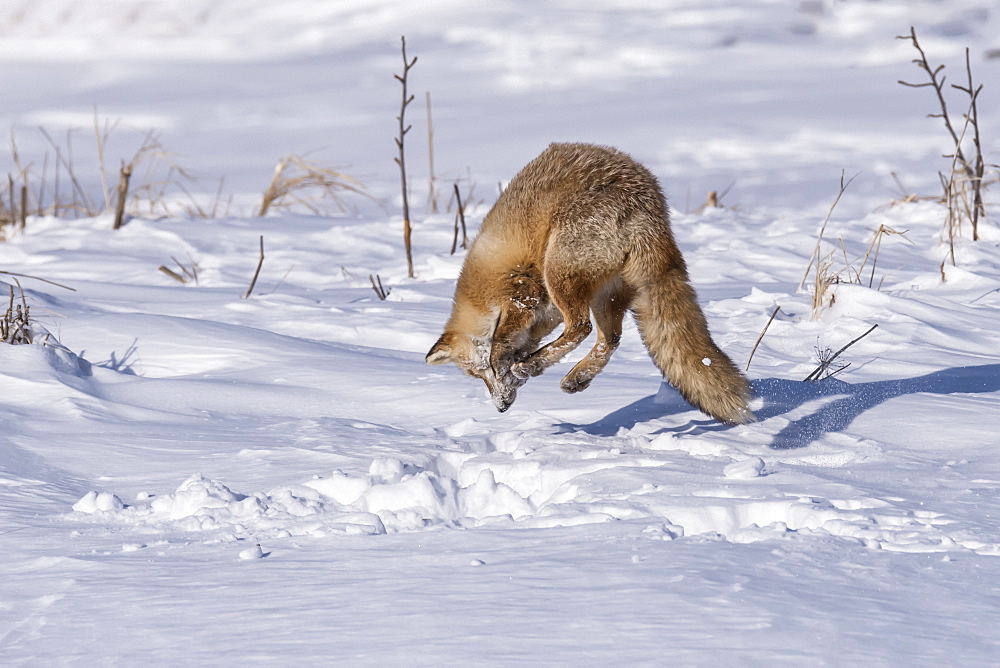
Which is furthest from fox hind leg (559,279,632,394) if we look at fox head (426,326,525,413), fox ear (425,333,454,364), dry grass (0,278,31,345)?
dry grass (0,278,31,345)

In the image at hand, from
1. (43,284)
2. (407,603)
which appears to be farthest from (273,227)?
(407,603)

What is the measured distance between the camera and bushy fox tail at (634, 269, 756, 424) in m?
3.69

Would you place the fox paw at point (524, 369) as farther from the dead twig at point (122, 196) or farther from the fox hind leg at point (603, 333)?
the dead twig at point (122, 196)

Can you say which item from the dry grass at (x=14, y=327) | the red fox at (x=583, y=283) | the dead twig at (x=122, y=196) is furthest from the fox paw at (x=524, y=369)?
the dead twig at (x=122, y=196)

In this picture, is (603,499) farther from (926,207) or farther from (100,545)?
(926,207)

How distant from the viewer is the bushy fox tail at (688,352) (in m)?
3.69

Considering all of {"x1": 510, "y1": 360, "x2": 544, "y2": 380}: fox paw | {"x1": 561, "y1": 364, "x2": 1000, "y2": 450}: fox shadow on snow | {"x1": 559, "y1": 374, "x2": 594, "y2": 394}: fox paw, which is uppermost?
{"x1": 510, "y1": 360, "x2": 544, "y2": 380}: fox paw

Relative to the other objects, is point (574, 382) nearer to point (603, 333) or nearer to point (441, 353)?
point (603, 333)

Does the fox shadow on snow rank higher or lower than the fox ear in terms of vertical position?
lower

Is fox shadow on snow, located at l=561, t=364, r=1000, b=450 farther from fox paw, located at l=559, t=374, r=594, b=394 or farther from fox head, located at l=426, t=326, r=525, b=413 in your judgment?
fox head, located at l=426, t=326, r=525, b=413

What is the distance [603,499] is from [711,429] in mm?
1149

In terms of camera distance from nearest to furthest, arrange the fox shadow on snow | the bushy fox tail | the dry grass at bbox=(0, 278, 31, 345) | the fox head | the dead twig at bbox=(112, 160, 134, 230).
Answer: the bushy fox tail < the fox shadow on snow < the fox head < the dry grass at bbox=(0, 278, 31, 345) < the dead twig at bbox=(112, 160, 134, 230)

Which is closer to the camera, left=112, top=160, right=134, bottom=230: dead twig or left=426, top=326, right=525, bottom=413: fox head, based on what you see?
left=426, top=326, right=525, bottom=413: fox head

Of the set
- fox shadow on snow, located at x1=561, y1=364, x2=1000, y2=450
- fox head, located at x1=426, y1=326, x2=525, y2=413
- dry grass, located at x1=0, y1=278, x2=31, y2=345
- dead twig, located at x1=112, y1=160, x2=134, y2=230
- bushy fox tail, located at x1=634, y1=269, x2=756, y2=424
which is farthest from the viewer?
dead twig, located at x1=112, y1=160, x2=134, y2=230
